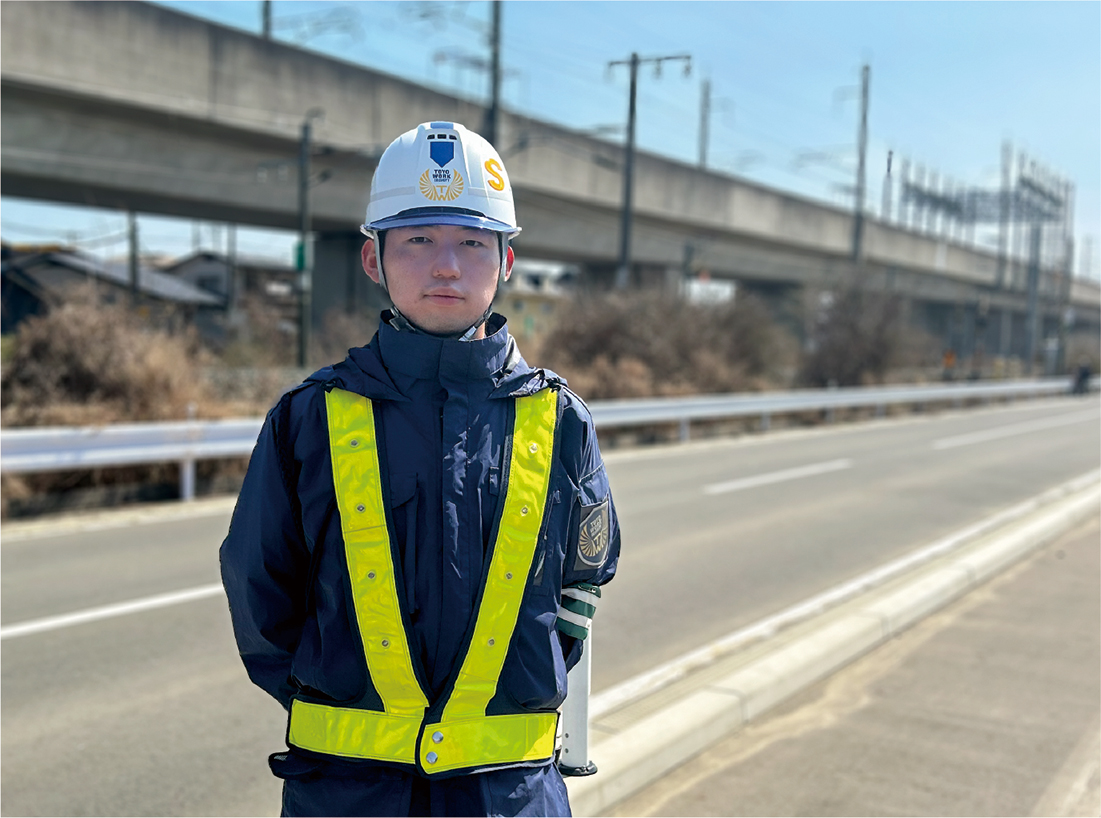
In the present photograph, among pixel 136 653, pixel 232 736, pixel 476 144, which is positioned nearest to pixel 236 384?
pixel 136 653

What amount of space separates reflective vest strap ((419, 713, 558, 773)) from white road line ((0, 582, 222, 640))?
202 inches

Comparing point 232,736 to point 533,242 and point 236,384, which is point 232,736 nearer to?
point 236,384

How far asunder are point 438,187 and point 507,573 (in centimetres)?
76

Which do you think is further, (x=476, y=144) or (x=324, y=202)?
(x=324, y=202)

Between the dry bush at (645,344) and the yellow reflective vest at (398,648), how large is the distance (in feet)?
65.6

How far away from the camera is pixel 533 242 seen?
121 feet

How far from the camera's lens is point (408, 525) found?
1884mm

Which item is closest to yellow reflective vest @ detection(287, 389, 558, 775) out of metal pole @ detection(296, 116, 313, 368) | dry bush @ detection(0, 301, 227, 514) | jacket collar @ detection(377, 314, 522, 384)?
jacket collar @ detection(377, 314, 522, 384)

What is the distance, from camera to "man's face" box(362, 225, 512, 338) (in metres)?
1.98

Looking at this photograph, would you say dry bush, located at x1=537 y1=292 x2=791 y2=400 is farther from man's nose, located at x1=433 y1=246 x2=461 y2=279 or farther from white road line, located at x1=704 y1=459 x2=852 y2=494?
man's nose, located at x1=433 y1=246 x2=461 y2=279

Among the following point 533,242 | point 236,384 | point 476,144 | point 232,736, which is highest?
point 533,242

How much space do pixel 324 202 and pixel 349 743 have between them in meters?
29.9

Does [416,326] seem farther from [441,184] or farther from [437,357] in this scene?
[441,184]

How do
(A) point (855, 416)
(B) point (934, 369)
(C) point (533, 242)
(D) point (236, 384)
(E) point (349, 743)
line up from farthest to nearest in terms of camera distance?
(B) point (934, 369)
(C) point (533, 242)
(A) point (855, 416)
(D) point (236, 384)
(E) point (349, 743)
